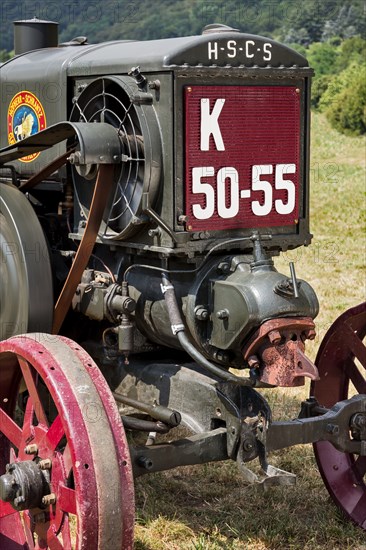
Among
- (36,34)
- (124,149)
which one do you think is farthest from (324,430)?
(36,34)

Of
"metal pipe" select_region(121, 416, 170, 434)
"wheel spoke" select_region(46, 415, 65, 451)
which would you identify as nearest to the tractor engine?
"metal pipe" select_region(121, 416, 170, 434)

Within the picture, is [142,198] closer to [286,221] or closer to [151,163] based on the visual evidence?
[151,163]

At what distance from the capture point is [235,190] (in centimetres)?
364

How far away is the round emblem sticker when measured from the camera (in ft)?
14.2

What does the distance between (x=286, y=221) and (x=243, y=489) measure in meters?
1.41

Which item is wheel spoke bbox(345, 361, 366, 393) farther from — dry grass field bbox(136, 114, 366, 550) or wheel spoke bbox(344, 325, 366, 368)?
dry grass field bbox(136, 114, 366, 550)

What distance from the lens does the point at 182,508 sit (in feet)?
14.0

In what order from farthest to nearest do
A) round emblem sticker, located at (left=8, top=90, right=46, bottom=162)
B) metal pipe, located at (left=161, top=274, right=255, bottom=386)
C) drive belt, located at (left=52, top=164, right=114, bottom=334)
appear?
round emblem sticker, located at (left=8, top=90, right=46, bottom=162) < drive belt, located at (left=52, top=164, right=114, bottom=334) < metal pipe, located at (left=161, top=274, right=255, bottom=386)

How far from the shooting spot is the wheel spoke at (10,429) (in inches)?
133

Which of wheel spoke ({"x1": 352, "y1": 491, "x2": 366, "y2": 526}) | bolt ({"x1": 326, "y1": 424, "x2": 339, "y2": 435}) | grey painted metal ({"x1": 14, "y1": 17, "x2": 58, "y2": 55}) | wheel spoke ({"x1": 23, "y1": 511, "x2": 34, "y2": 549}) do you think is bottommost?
wheel spoke ({"x1": 352, "y1": 491, "x2": 366, "y2": 526})

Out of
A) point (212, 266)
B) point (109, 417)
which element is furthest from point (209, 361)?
point (109, 417)

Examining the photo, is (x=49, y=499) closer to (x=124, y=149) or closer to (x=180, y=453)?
(x=180, y=453)

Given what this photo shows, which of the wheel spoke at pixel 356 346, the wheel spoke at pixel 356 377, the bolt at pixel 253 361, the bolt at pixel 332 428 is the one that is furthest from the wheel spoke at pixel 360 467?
the bolt at pixel 253 361

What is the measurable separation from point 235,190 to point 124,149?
1.52 ft
